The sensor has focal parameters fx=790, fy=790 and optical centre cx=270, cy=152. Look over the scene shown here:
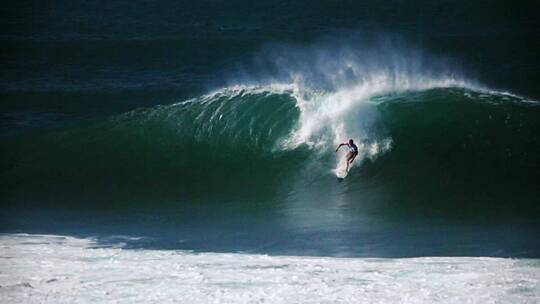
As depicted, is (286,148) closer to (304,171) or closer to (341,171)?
(304,171)

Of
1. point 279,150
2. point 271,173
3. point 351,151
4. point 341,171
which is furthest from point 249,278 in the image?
point 279,150

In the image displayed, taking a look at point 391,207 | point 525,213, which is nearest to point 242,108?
point 391,207

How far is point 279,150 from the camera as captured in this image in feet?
53.4

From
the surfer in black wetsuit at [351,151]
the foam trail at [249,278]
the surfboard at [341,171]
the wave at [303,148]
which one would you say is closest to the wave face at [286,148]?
the wave at [303,148]

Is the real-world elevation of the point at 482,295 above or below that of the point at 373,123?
below

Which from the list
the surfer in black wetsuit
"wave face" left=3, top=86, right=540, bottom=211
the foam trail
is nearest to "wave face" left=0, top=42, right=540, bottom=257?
"wave face" left=3, top=86, right=540, bottom=211

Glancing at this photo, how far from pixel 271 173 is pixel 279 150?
0.82 metres

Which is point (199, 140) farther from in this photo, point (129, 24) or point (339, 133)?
point (129, 24)

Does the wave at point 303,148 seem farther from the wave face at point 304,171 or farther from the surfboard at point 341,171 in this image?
the surfboard at point 341,171

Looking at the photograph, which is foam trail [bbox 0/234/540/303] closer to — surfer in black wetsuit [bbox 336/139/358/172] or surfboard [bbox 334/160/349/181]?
surfer in black wetsuit [bbox 336/139/358/172]

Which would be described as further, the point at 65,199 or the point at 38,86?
the point at 38,86

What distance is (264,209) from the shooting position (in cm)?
1391

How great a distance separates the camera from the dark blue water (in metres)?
12.8

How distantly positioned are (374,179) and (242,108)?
397cm
